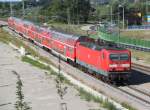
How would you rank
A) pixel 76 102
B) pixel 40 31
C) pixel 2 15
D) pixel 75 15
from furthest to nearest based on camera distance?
pixel 2 15, pixel 75 15, pixel 40 31, pixel 76 102

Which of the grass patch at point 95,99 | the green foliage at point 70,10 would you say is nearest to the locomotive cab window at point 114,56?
the grass patch at point 95,99

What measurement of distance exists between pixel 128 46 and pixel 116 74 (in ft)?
119

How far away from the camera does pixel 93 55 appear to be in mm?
34406

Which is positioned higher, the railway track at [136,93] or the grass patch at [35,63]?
the grass patch at [35,63]

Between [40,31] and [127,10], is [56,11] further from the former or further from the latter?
[40,31]

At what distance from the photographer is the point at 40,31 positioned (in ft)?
208

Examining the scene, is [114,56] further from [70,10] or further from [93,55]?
[70,10]

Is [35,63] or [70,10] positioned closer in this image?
[35,63]

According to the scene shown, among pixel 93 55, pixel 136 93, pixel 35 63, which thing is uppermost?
pixel 93 55

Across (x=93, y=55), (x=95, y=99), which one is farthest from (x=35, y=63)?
(x=95, y=99)

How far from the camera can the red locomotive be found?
3170cm

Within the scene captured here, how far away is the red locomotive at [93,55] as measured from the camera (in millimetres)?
31703

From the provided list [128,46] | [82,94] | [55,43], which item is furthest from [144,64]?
[82,94]

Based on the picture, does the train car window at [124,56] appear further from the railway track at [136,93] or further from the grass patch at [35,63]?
the grass patch at [35,63]
